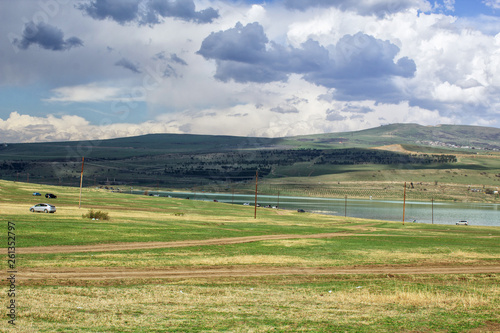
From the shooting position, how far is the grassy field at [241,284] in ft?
54.8

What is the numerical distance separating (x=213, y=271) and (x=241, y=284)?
15.0 feet

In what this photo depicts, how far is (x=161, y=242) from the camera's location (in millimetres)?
44125

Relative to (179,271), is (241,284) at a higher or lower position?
higher

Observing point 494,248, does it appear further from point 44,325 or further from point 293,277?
point 44,325

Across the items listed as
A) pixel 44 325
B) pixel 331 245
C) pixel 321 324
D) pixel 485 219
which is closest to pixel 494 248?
pixel 331 245

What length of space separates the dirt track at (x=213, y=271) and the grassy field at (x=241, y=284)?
0.24 ft

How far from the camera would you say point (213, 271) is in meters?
30.6

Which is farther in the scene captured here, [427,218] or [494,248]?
[427,218]

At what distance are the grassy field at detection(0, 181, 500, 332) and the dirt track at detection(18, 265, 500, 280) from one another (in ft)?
0.24

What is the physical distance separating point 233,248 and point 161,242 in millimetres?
7711

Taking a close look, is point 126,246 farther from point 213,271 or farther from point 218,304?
point 218,304

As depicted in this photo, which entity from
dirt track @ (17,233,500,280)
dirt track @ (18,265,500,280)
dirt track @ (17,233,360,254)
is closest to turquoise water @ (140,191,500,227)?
dirt track @ (17,233,360,254)

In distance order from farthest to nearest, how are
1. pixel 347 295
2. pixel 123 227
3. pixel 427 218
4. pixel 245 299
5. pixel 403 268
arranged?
pixel 427 218
pixel 123 227
pixel 403 268
pixel 347 295
pixel 245 299

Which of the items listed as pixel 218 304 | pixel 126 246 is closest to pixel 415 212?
pixel 126 246
